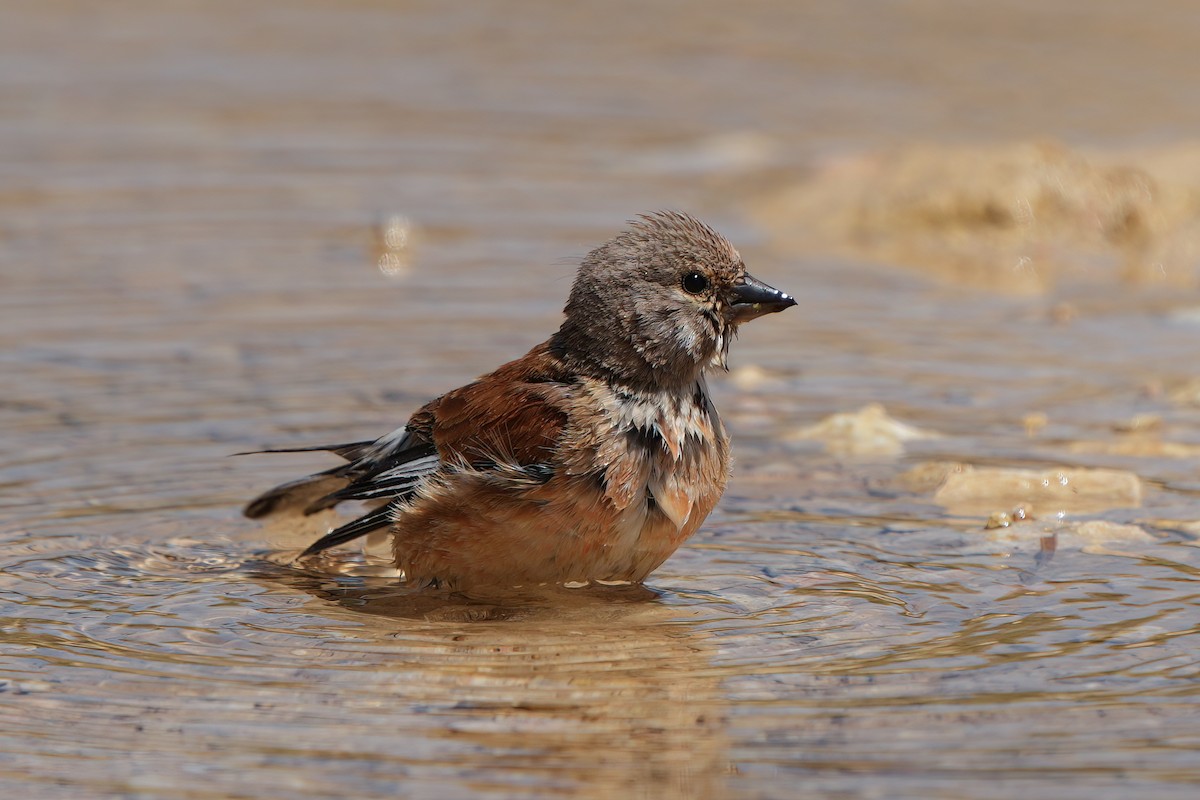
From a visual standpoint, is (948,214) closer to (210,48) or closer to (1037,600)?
(1037,600)

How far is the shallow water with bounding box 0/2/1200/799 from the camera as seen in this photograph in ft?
12.5

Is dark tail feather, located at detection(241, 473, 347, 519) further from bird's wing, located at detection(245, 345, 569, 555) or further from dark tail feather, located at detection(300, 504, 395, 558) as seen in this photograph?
dark tail feather, located at detection(300, 504, 395, 558)

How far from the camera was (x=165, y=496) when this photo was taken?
5.79m

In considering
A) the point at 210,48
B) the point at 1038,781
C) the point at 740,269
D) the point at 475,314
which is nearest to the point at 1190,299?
the point at 475,314

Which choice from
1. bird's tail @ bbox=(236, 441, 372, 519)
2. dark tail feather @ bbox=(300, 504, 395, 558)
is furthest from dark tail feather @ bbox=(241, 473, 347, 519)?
dark tail feather @ bbox=(300, 504, 395, 558)

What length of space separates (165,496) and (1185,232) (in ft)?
19.5

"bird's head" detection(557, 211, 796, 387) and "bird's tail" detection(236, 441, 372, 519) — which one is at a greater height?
"bird's head" detection(557, 211, 796, 387)

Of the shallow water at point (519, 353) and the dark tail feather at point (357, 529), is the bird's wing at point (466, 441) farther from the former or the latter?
the shallow water at point (519, 353)

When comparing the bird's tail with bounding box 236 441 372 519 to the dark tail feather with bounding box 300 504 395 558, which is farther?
the bird's tail with bounding box 236 441 372 519

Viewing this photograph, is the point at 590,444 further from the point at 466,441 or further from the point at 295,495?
the point at 295,495

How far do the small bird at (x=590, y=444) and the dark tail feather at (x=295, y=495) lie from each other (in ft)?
0.59

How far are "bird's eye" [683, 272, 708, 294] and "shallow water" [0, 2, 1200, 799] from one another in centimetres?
83

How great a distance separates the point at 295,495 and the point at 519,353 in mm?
2051

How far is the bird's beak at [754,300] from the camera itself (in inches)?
200
